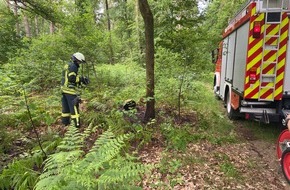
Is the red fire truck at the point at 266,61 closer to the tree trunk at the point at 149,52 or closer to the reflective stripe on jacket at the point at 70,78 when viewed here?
the tree trunk at the point at 149,52

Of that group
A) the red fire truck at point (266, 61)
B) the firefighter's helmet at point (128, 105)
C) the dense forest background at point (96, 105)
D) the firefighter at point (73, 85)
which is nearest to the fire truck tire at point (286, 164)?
the red fire truck at point (266, 61)

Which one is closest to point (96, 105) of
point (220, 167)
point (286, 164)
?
point (220, 167)

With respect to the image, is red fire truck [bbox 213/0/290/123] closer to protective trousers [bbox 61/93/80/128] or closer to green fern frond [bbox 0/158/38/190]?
protective trousers [bbox 61/93/80/128]

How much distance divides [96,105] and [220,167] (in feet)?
13.2

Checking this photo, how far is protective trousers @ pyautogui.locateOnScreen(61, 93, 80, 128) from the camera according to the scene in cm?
637

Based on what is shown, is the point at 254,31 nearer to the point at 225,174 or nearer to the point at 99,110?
the point at 225,174

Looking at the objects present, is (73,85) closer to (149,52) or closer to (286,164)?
(149,52)

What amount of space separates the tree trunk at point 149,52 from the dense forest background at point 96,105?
5.4 inches

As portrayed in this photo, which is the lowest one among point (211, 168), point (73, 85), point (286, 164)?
point (211, 168)

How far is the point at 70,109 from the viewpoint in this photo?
6.45 metres

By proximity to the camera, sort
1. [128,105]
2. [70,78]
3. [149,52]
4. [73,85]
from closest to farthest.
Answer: [149,52] → [70,78] → [73,85] → [128,105]

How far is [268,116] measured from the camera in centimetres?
565

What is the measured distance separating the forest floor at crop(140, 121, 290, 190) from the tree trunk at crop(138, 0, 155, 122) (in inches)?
48.4

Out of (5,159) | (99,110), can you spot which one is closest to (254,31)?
(99,110)
